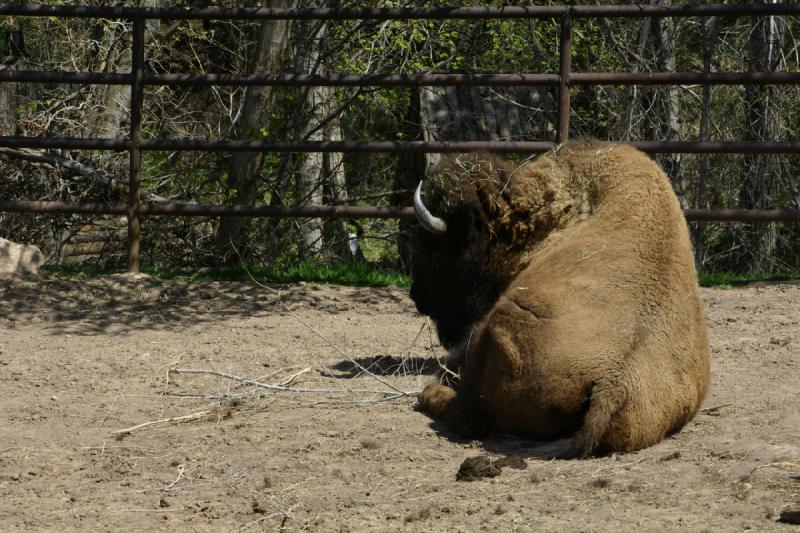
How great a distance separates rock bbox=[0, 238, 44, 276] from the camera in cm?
813

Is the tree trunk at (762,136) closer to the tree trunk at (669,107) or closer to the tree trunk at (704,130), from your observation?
the tree trunk at (704,130)

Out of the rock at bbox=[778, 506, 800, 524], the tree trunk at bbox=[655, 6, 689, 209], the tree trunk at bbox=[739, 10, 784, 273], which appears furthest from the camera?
the tree trunk at bbox=[655, 6, 689, 209]

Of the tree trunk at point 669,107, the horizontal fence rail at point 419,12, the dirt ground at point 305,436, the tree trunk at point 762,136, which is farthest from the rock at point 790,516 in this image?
the tree trunk at point 669,107

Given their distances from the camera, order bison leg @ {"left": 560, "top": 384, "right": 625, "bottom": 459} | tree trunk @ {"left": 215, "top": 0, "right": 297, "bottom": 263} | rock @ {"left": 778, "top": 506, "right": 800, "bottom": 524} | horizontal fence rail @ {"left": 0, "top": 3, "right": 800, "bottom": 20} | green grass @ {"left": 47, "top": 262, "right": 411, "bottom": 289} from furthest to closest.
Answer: tree trunk @ {"left": 215, "top": 0, "right": 297, "bottom": 263} → green grass @ {"left": 47, "top": 262, "right": 411, "bottom": 289} → horizontal fence rail @ {"left": 0, "top": 3, "right": 800, "bottom": 20} → bison leg @ {"left": 560, "top": 384, "right": 625, "bottom": 459} → rock @ {"left": 778, "top": 506, "right": 800, "bottom": 524}

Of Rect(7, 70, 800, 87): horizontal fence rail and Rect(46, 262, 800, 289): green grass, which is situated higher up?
Rect(7, 70, 800, 87): horizontal fence rail

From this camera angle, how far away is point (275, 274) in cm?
870

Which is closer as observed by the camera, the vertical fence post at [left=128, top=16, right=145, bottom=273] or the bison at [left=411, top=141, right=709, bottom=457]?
the bison at [left=411, top=141, right=709, bottom=457]

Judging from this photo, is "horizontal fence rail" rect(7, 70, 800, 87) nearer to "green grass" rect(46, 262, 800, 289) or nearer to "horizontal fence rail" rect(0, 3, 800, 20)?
"horizontal fence rail" rect(0, 3, 800, 20)

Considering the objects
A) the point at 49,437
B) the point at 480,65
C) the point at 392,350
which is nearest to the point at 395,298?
the point at 392,350

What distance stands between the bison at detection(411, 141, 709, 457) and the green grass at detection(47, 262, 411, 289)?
2.87 meters

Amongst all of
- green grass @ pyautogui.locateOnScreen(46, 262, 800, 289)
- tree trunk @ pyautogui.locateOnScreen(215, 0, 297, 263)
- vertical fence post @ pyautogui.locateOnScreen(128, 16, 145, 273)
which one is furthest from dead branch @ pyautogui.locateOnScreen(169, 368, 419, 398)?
tree trunk @ pyautogui.locateOnScreen(215, 0, 297, 263)

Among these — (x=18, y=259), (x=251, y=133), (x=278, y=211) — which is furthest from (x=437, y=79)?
(x=18, y=259)

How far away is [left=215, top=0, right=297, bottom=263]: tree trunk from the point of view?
986 centimetres

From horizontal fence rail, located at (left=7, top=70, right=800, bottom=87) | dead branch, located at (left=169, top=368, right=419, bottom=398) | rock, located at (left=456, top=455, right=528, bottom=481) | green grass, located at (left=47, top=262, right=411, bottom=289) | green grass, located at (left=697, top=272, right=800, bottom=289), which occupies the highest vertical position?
horizontal fence rail, located at (left=7, top=70, right=800, bottom=87)
